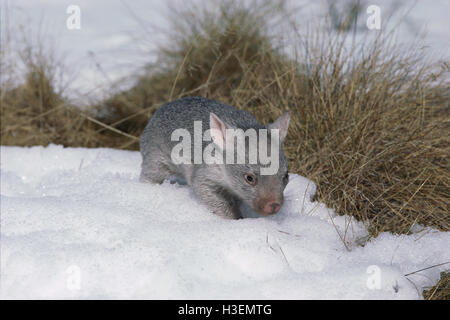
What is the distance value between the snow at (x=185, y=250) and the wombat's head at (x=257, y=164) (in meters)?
0.24

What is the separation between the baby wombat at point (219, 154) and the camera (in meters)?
3.57

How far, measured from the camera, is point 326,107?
14.4 feet

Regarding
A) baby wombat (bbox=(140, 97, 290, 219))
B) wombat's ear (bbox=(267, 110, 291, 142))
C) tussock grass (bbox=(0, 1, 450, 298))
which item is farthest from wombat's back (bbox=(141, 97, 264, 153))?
tussock grass (bbox=(0, 1, 450, 298))

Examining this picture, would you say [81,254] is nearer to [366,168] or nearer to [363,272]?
[363,272]

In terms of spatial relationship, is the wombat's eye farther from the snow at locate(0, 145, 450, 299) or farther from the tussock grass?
the tussock grass

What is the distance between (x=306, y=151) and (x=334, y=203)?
605mm

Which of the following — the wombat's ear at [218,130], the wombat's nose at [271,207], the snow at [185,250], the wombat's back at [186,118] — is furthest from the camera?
the wombat's back at [186,118]

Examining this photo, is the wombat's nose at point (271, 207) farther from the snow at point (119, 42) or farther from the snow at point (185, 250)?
the snow at point (119, 42)

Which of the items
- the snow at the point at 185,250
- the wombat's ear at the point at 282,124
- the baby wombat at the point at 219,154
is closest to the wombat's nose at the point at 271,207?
the baby wombat at the point at 219,154

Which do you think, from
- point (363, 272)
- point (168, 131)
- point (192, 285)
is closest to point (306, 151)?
point (168, 131)

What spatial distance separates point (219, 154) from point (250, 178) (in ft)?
1.28

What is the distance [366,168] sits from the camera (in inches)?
161

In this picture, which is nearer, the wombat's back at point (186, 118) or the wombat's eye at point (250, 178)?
the wombat's eye at point (250, 178)

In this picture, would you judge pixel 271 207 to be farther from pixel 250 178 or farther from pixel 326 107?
pixel 326 107
